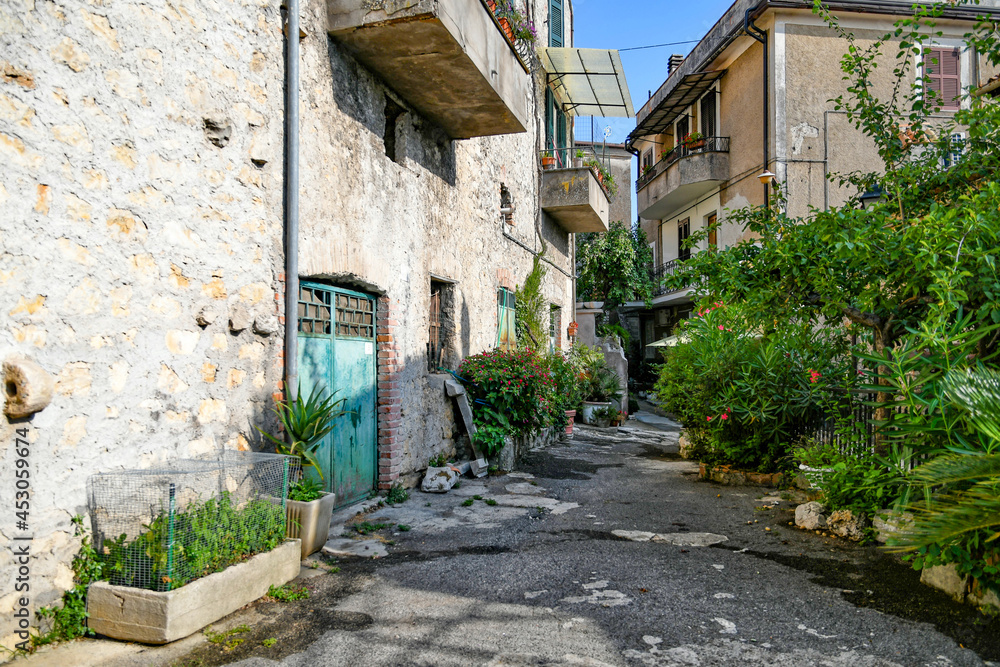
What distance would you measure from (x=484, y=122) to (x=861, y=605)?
234 inches

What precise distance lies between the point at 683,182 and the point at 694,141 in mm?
1143

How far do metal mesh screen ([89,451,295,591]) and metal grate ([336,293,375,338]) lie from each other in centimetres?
212

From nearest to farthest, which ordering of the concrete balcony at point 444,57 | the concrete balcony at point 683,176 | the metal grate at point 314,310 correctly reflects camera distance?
the metal grate at point 314,310 → the concrete balcony at point 444,57 → the concrete balcony at point 683,176

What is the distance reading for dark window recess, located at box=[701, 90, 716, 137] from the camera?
54.2ft

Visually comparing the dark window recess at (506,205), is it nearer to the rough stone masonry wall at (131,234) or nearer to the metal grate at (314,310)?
the metal grate at (314,310)

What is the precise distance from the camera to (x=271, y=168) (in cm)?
454

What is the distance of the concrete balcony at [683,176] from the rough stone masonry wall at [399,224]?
27.5 feet

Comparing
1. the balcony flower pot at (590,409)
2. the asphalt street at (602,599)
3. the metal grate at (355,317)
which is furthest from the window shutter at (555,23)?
the asphalt street at (602,599)

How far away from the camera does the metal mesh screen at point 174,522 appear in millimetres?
3055

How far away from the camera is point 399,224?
635 centimetres

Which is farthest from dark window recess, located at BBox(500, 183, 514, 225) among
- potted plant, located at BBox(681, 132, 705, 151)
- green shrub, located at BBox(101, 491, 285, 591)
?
potted plant, located at BBox(681, 132, 705, 151)

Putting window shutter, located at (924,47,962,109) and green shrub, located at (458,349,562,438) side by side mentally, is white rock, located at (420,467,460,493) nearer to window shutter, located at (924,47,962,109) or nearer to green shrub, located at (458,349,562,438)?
green shrub, located at (458,349,562,438)

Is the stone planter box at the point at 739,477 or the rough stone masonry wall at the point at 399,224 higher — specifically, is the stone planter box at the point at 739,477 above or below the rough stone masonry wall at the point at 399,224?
below

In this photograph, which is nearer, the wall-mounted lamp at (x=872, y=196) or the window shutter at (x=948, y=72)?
the wall-mounted lamp at (x=872, y=196)
